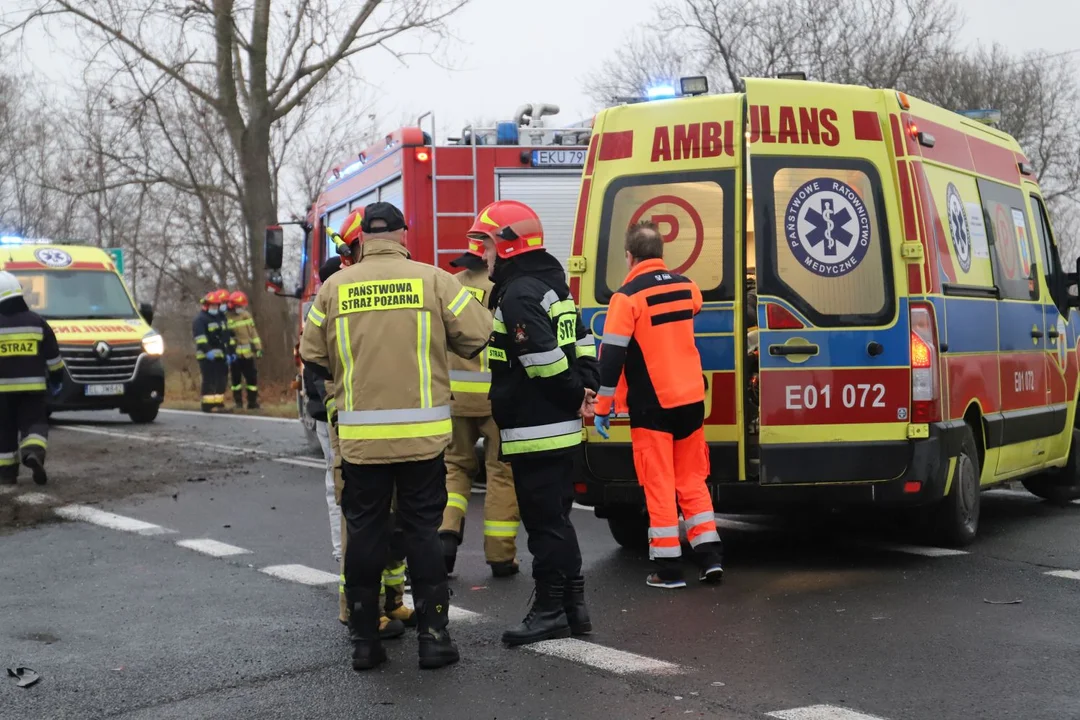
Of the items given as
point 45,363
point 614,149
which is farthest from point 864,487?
point 45,363

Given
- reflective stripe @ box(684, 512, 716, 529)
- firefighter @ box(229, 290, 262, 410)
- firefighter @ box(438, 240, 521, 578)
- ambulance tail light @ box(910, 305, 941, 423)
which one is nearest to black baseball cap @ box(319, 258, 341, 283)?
firefighter @ box(438, 240, 521, 578)

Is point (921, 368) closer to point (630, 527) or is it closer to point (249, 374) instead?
point (630, 527)

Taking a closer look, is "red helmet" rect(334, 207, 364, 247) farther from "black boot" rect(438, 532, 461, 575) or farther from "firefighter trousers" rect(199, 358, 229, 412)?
"firefighter trousers" rect(199, 358, 229, 412)

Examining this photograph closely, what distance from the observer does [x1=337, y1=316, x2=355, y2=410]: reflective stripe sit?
5498 millimetres

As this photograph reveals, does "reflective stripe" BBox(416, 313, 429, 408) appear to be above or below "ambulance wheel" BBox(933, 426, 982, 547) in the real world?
above

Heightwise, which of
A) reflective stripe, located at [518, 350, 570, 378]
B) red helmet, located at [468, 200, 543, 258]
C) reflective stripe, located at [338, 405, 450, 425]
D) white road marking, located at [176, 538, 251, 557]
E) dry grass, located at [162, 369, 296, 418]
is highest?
red helmet, located at [468, 200, 543, 258]

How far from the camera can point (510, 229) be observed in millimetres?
5930

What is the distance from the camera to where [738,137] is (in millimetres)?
7324

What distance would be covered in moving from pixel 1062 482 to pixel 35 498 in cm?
771

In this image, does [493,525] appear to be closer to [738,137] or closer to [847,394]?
[847,394]

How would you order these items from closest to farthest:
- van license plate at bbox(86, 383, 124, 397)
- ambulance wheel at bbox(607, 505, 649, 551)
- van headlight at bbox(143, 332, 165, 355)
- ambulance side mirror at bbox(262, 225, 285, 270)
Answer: ambulance wheel at bbox(607, 505, 649, 551) < ambulance side mirror at bbox(262, 225, 285, 270) < van license plate at bbox(86, 383, 124, 397) < van headlight at bbox(143, 332, 165, 355)

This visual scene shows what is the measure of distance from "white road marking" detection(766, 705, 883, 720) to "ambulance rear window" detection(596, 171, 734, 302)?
301cm

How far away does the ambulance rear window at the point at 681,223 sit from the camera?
7324 mm

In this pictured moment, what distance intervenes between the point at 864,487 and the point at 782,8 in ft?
94.4
